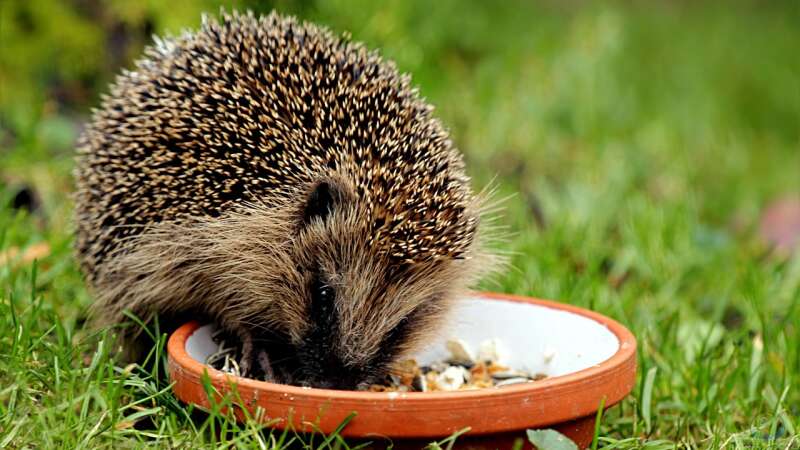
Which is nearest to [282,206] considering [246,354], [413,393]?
[246,354]

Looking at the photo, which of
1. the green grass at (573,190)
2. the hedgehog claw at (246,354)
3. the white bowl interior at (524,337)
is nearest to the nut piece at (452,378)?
the white bowl interior at (524,337)

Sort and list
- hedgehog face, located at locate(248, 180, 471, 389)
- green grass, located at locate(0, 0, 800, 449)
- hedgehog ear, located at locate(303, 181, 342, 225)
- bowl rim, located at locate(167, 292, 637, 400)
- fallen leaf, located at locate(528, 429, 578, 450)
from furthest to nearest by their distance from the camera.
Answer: hedgehog ear, located at locate(303, 181, 342, 225) < hedgehog face, located at locate(248, 180, 471, 389) < green grass, located at locate(0, 0, 800, 449) < fallen leaf, located at locate(528, 429, 578, 450) < bowl rim, located at locate(167, 292, 637, 400)

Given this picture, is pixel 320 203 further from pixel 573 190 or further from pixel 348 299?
pixel 573 190

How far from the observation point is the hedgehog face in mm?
4090

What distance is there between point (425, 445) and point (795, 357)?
2.36 meters

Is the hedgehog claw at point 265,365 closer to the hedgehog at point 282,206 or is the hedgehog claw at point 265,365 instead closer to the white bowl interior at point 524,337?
the hedgehog at point 282,206

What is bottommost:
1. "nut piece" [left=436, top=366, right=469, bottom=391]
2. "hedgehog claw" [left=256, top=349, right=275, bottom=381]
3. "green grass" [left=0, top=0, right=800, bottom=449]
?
"hedgehog claw" [left=256, top=349, right=275, bottom=381]

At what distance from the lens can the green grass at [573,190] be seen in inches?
156

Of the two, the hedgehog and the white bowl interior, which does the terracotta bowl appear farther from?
the hedgehog

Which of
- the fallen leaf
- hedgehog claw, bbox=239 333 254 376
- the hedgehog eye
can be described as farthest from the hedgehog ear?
the fallen leaf

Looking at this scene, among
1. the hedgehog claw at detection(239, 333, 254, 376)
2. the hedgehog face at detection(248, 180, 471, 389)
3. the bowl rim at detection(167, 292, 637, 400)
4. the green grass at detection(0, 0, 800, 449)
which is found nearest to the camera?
the bowl rim at detection(167, 292, 637, 400)

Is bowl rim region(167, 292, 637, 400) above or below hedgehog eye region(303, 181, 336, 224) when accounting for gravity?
below

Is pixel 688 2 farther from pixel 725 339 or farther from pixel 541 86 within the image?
pixel 725 339

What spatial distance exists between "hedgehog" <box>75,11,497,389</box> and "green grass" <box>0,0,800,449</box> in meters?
0.47
